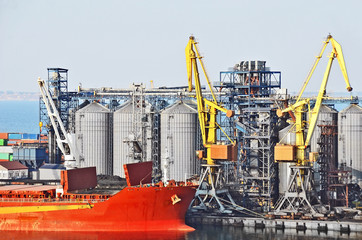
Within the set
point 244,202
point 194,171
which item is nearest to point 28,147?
point 194,171

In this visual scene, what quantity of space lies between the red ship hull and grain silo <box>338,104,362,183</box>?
69.6ft

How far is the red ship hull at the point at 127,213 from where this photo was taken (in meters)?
77.6

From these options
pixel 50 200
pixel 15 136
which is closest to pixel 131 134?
pixel 50 200

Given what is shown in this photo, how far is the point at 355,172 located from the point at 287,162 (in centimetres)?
1169

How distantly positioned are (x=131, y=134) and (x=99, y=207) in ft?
43.9

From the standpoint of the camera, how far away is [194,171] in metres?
93.9

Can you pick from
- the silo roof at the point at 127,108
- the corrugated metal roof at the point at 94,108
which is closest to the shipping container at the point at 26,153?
the corrugated metal roof at the point at 94,108

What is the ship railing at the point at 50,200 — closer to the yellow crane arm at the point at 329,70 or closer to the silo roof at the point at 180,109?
the silo roof at the point at 180,109

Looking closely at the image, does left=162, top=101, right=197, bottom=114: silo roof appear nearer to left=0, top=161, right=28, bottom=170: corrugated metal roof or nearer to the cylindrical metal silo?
the cylindrical metal silo

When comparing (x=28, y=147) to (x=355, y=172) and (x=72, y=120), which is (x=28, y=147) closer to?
(x=72, y=120)

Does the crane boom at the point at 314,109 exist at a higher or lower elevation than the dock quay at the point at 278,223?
higher

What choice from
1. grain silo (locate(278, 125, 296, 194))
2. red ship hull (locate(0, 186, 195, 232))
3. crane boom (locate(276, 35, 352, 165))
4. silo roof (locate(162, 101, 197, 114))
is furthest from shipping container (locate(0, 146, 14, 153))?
crane boom (locate(276, 35, 352, 165))

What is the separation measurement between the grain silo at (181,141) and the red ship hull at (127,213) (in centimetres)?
1341

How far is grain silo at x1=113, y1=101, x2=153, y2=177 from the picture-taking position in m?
90.5
